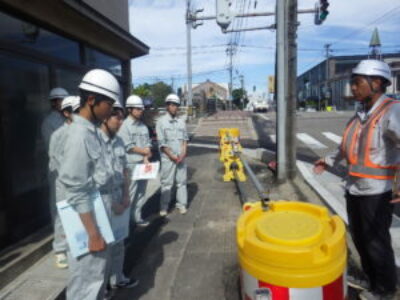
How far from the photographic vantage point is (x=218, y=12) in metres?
9.76

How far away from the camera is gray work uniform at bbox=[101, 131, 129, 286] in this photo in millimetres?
2407

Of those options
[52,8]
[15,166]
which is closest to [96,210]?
[15,166]

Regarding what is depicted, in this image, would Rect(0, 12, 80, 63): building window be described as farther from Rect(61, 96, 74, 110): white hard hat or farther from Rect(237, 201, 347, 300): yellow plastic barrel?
Rect(237, 201, 347, 300): yellow plastic barrel

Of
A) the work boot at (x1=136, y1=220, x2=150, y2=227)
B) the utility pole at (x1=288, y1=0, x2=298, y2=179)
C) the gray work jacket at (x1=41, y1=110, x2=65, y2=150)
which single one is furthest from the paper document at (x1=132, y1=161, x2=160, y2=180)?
the utility pole at (x1=288, y1=0, x2=298, y2=179)

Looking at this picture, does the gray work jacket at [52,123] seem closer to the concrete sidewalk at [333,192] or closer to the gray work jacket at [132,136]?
the gray work jacket at [132,136]

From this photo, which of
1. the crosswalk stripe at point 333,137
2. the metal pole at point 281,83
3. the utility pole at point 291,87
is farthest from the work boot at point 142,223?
the crosswalk stripe at point 333,137

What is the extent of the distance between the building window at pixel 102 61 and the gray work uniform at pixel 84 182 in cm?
414

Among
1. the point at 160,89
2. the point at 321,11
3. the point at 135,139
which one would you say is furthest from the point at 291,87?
the point at 160,89

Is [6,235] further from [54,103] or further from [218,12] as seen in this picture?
[218,12]

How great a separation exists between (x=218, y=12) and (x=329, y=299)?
9374 mm

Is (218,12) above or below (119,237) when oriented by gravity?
above

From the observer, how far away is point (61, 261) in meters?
3.49

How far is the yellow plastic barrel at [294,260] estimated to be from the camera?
69.8 inches

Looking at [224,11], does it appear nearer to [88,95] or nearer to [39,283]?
[88,95]
